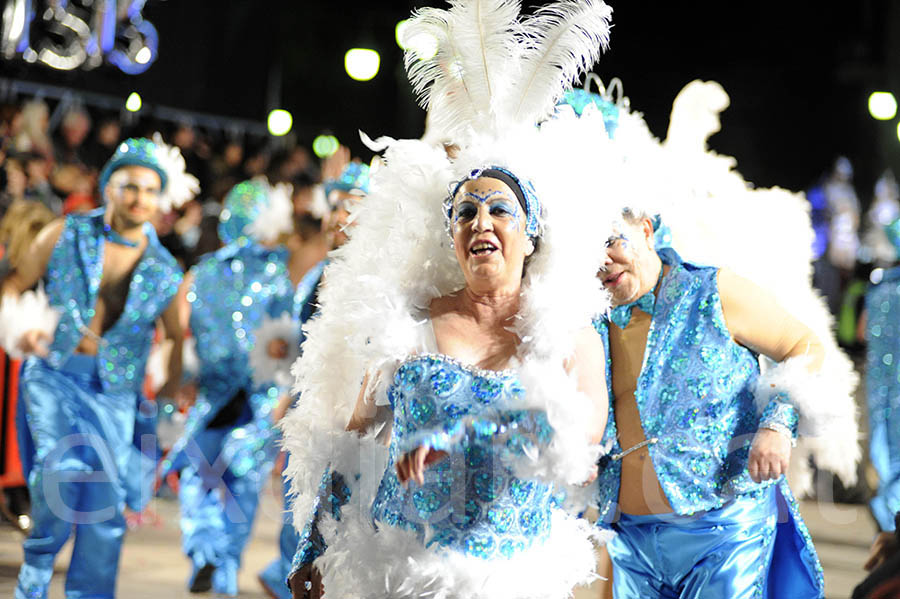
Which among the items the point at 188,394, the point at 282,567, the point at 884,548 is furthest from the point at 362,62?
the point at 884,548

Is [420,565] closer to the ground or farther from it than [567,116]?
closer to the ground

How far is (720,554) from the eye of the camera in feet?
9.53

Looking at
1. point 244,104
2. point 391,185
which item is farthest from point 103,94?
point 391,185

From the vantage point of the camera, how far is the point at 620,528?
10.1ft

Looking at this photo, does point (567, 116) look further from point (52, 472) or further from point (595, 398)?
point (52, 472)

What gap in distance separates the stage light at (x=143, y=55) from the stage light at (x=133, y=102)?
857mm

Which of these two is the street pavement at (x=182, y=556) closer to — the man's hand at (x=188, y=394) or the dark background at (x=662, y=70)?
the man's hand at (x=188, y=394)

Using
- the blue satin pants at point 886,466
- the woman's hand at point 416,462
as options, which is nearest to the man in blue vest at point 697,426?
the woman's hand at point 416,462

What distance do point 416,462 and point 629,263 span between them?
975 mm

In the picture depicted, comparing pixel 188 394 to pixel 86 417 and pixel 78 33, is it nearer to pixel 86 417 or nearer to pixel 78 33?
pixel 86 417

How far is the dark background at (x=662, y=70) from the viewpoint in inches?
337

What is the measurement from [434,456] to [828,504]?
6785 millimetres

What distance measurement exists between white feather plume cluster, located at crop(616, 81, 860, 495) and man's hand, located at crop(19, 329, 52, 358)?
250 centimetres

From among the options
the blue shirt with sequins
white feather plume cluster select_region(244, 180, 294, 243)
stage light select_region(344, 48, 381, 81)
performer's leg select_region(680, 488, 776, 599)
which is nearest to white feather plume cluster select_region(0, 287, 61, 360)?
white feather plume cluster select_region(244, 180, 294, 243)
